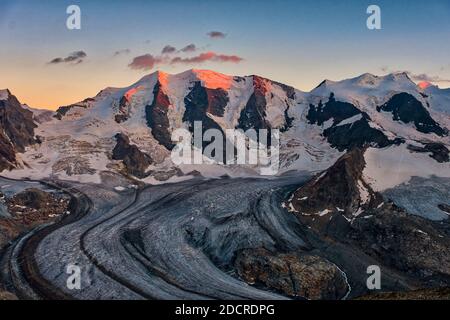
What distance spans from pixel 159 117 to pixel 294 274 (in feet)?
334

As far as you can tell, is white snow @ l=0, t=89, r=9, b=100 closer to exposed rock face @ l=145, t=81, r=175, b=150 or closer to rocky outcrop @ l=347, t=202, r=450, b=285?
exposed rock face @ l=145, t=81, r=175, b=150

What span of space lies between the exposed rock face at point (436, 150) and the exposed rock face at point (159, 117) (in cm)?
6657

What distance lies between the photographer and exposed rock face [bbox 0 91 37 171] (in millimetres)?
127137

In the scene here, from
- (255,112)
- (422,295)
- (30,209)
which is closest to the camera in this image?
(422,295)

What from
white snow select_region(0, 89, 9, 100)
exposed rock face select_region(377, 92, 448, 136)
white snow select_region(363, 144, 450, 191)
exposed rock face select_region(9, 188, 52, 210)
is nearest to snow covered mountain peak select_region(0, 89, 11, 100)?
white snow select_region(0, 89, 9, 100)

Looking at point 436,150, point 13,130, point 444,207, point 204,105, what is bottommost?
point 444,207

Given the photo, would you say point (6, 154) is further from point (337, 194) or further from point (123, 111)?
point (337, 194)

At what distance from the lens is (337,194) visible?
9756 cm

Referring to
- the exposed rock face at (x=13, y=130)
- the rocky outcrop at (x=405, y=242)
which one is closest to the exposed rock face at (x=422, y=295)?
the rocky outcrop at (x=405, y=242)

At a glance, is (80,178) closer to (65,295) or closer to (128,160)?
(128,160)

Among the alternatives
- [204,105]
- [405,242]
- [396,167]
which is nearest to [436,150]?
[396,167]

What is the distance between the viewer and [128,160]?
13775cm

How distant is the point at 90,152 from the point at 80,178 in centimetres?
1714
